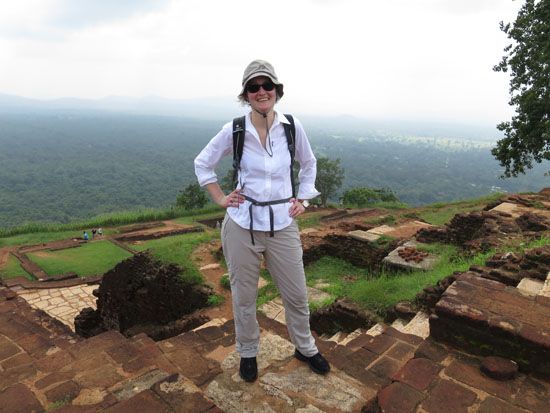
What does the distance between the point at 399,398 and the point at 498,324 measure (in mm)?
797

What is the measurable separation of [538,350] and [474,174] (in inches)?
4879

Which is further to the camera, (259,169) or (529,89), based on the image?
(529,89)

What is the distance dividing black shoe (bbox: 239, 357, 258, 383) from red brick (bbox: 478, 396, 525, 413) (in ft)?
4.14

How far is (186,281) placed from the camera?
22.2 ft

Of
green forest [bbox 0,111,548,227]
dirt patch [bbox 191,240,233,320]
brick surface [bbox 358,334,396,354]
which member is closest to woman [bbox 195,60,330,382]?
brick surface [bbox 358,334,396,354]

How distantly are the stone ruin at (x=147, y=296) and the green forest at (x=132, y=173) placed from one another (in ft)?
145

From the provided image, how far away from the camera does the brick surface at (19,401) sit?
87.9 inches

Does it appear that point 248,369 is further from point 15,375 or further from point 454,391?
point 15,375

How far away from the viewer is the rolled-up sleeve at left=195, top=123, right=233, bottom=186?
2.32 metres

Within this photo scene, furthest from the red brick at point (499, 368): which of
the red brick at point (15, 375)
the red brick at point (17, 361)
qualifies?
the red brick at point (17, 361)

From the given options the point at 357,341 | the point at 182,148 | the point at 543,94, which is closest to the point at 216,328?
the point at 357,341

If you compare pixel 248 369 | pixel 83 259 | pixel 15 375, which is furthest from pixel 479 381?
pixel 83 259

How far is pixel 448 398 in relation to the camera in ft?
6.57

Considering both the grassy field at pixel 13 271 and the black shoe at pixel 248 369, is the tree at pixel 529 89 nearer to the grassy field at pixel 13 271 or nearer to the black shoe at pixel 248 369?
the black shoe at pixel 248 369
